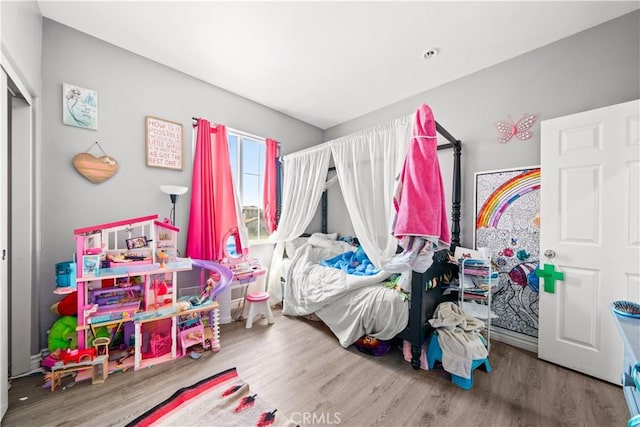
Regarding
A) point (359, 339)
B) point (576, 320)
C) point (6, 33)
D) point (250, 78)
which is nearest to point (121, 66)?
point (6, 33)

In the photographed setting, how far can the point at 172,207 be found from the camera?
259cm

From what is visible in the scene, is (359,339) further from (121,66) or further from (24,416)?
(121,66)

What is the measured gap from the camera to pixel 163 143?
2.52 metres

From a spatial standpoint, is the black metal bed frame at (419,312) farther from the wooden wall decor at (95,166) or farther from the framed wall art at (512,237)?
the wooden wall decor at (95,166)

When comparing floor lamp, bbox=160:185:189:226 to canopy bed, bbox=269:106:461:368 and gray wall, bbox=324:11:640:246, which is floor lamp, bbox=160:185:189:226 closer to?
canopy bed, bbox=269:106:461:368

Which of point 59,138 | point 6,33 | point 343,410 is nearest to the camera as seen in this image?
point 6,33

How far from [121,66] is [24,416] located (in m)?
2.76

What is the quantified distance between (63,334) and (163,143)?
1827mm

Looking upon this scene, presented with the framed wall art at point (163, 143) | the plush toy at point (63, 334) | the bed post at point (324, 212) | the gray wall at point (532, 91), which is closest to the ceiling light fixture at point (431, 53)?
the gray wall at point (532, 91)

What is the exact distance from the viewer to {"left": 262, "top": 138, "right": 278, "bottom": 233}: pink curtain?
3336 mm

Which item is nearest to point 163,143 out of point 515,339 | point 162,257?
point 162,257

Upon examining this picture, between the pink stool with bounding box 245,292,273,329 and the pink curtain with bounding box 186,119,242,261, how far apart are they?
612 mm

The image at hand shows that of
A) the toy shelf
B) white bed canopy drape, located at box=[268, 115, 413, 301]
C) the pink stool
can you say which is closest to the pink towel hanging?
white bed canopy drape, located at box=[268, 115, 413, 301]

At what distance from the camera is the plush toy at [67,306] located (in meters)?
1.92
